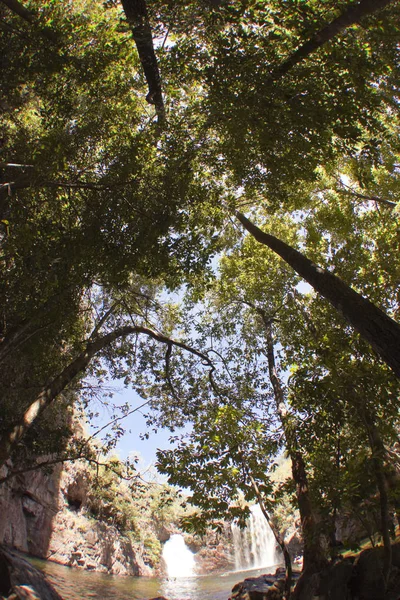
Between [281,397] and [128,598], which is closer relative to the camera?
[281,397]

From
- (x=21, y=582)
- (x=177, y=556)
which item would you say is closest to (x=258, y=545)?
(x=177, y=556)

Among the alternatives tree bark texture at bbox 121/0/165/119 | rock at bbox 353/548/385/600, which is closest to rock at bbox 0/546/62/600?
rock at bbox 353/548/385/600

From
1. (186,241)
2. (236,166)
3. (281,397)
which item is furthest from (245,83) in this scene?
(281,397)

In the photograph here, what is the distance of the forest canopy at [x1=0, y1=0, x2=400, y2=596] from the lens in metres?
5.66

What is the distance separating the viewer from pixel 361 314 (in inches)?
204

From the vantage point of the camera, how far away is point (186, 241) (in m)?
7.98

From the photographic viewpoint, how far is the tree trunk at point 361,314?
464cm

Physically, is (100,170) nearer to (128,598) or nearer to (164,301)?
(164,301)

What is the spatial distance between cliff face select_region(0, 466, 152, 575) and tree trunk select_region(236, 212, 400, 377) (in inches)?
587

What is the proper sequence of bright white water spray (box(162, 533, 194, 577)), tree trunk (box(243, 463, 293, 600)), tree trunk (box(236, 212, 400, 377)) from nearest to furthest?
tree trunk (box(236, 212, 400, 377)) → tree trunk (box(243, 463, 293, 600)) → bright white water spray (box(162, 533, 194, 577))

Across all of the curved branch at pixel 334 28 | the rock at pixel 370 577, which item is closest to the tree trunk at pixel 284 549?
the rock at pixel 370 577

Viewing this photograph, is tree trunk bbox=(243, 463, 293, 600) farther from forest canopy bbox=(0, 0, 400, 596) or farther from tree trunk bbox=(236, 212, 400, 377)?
tree trunk bbox=(236, 212, 400, 377)

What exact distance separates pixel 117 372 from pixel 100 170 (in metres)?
6.90

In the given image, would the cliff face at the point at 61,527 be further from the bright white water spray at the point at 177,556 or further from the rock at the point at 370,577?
the rock at the point at 370,577
